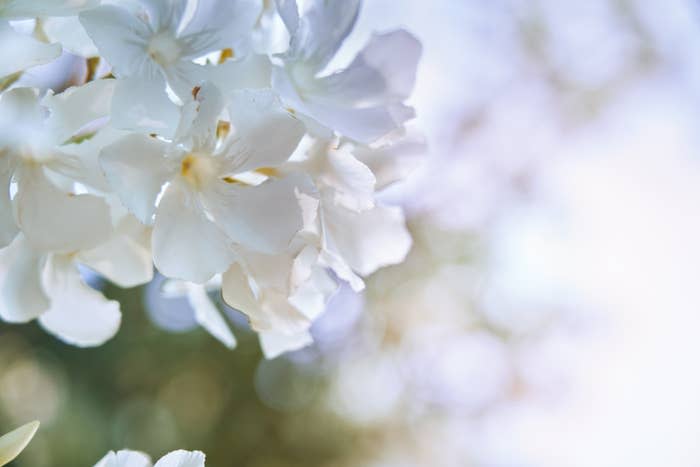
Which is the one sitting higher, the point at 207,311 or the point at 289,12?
the point at 289,12

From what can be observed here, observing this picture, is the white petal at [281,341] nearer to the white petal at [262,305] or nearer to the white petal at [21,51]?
the white petal at [262,305]

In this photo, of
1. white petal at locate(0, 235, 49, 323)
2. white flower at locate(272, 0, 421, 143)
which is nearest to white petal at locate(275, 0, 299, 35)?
white flower at locate(272, 0, 421, 143)

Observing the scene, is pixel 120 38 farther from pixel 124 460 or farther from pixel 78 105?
pixel 124 460

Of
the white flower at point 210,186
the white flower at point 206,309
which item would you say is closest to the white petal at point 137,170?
the white flower at point 210,186

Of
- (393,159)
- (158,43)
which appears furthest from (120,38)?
(393,159)

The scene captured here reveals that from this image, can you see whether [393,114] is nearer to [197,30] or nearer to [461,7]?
[197,30]

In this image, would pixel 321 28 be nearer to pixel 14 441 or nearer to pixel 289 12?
pixel 289 12

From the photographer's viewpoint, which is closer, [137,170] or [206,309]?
[137,170]

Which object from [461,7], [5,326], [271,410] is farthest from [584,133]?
[5,326]
